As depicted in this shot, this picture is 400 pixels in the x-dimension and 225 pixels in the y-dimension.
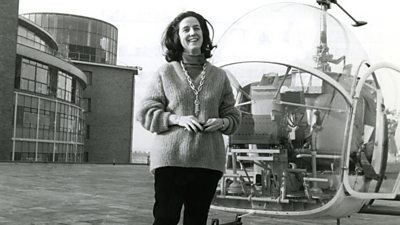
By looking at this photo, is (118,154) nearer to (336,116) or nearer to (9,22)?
(9,22)

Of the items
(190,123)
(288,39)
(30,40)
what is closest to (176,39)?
(190,123)

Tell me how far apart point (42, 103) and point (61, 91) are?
4437mm

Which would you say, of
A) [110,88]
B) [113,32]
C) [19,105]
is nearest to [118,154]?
[110,88]

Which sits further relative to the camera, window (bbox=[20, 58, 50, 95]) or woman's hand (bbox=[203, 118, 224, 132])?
window (bbox=[20, 58, 50, 95])

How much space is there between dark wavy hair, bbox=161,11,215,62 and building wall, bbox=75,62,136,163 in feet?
186

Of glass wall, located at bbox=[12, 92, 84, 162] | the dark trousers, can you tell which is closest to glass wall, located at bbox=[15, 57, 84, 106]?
glass wall, located at bbox=[12, 92, 84, 162]

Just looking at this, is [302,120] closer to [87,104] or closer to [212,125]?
[212,125]

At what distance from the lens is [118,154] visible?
200 feet

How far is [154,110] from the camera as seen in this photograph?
2.90m

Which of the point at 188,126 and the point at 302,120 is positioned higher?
the point at 302,120

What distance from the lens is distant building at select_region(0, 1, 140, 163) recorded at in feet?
124

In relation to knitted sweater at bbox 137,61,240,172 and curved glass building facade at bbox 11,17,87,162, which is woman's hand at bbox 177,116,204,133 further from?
curved glass building facade at bbox 11,17,87,162

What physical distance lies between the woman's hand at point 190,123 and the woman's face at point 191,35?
1.53 ft

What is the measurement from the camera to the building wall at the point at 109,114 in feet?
196
